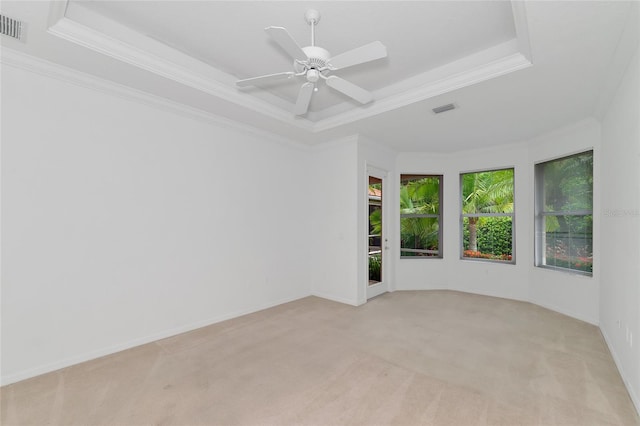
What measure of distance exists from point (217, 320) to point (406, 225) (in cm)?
388

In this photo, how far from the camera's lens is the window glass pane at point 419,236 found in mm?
5852

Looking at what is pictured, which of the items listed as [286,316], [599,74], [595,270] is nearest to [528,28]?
[599,74]

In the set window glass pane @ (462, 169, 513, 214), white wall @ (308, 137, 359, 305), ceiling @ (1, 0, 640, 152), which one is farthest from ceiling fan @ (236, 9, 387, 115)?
window glass pane @ (462, 169, 513, 214)

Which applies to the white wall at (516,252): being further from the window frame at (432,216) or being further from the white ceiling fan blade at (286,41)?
the white ceiling fan blade at (286,41)

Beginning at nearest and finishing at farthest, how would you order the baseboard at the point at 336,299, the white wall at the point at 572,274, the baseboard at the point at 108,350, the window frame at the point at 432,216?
the baseboard at the point at 108,350, the white wall at the point at 572,274, the baseboard at the point at 336,299, the window frame at the point at 432,216

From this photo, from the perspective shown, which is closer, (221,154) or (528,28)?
(528,28)

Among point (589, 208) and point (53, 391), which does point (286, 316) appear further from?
point (589, 208)

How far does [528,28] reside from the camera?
7.01 ft

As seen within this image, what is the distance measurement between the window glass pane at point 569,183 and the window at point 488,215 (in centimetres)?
59

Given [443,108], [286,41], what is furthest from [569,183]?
[286,41]

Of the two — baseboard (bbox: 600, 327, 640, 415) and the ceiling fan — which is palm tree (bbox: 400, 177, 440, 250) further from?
the ceiling fan

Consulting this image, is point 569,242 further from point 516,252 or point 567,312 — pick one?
point 567,312

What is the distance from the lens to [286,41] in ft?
6.40

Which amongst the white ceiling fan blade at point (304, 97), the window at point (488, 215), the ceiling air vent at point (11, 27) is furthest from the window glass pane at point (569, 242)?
the ceiling air vent at point (11, 27)
